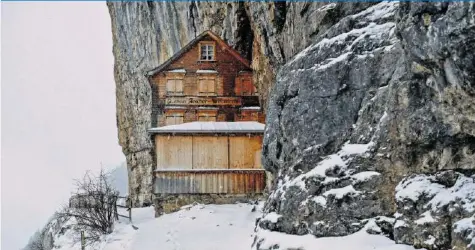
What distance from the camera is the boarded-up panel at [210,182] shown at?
110 feet

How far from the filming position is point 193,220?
99.2 feet

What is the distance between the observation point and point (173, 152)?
3397 centimetres

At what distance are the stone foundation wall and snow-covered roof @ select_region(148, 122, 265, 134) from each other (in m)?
3.53

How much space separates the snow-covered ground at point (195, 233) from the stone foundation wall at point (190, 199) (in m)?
0.73

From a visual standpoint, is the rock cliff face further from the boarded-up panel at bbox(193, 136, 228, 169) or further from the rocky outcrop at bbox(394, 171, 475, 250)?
the boarded-up panel at bbox(193, 136, 228, 169)

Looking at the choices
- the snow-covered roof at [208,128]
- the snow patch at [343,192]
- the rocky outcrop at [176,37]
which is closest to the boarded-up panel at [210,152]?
the snow-covered roof at [208,128]

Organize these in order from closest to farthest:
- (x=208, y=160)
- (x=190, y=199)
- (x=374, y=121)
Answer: (x=374, y=121)
(x=190, y=199)
(x=208, y=160)

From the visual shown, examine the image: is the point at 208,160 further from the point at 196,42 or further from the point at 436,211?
the point at 436,211

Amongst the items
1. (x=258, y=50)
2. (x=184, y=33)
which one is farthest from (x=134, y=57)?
(x=258, y=50)

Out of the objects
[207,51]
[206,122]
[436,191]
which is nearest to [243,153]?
[206,122]

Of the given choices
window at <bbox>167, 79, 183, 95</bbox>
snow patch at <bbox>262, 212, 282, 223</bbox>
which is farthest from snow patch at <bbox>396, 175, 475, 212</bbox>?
window at <bbox>167, 79, 183, 95</bbox>

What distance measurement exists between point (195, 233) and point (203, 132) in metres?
7.49

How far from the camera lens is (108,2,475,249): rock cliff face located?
623 inches

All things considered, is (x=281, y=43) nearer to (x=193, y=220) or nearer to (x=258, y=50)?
(x=258, y=50)
